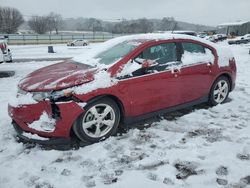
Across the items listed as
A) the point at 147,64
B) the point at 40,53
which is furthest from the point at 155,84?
the point at 40,53

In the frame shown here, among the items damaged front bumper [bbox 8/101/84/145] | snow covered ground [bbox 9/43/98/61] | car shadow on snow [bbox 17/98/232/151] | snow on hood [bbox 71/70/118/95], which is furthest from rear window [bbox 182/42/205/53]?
snow covered ground [bbox 9/43/98/61]

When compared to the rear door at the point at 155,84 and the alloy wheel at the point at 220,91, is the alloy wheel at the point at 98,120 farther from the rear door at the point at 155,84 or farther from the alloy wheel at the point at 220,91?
the alloy wheel at the point at 220,91

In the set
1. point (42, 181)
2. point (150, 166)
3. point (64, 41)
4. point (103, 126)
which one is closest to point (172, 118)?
point (103, 126)

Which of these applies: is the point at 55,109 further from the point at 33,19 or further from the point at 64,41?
the point at 33,19

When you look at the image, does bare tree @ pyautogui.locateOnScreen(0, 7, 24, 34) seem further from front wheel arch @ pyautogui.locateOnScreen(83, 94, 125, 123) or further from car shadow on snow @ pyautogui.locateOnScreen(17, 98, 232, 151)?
front wheel arch @ pyautogui.locateOnScreen(83, 94, 125, 123)

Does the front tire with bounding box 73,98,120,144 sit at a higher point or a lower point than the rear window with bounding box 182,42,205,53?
lower

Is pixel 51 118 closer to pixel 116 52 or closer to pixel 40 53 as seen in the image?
pixel 116 52

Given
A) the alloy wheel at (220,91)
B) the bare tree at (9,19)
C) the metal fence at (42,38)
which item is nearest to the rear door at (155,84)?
the alloy wheel at (220,91)

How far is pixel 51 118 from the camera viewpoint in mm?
3963

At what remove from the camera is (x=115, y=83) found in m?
4.33

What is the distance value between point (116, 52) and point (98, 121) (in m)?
1.29

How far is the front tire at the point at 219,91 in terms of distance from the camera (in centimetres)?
588

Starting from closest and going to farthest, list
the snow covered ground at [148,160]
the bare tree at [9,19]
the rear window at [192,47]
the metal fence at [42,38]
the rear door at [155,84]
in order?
the snow covered ground at [148,160] → the rear door at [155,84] → the rear window at [192,47] → the metal fence at [42,38] → the bare tree at [9,19]

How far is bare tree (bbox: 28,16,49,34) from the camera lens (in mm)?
78875
